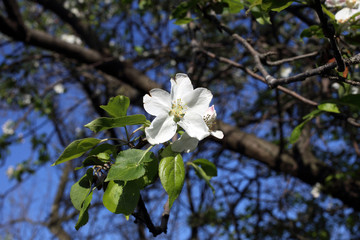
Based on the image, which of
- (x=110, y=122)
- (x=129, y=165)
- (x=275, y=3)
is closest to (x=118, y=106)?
(x=110, y=122)

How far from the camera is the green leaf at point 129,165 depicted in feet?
2.14

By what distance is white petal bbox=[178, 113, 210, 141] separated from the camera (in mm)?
732

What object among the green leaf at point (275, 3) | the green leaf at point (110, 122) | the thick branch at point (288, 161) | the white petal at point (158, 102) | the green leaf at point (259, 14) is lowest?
the thick branch at point (288, 161)

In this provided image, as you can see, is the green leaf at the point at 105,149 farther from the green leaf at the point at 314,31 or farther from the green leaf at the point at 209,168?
the green leaf at the point at 314,31

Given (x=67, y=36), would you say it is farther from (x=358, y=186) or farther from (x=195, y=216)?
(x=358, y=186)

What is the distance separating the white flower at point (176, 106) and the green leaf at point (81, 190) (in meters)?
0.21

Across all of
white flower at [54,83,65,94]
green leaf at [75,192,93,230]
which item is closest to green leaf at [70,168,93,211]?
green leaf at [75,192,93,230]

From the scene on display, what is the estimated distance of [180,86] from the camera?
84 centimetres

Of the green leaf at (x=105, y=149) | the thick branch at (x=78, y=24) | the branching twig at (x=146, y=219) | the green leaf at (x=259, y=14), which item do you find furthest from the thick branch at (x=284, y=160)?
the green leaf at (x=105, y=149)

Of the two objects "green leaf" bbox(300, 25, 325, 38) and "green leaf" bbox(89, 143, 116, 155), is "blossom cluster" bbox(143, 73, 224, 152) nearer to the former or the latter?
"green leaf" bbox(89, 143, 116, 155)

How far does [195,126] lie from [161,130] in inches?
3.6

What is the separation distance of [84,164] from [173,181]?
0.79 feet

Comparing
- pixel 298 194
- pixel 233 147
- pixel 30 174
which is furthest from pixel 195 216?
pixel 30 174

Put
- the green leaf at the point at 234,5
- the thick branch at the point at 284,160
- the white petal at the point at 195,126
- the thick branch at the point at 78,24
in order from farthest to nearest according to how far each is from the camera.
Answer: the thick branch at the point at 78,24 → the thick branch at the point at 284,160 → the green leaf at the point at 234,5 → the white petal at the point at 195,126
